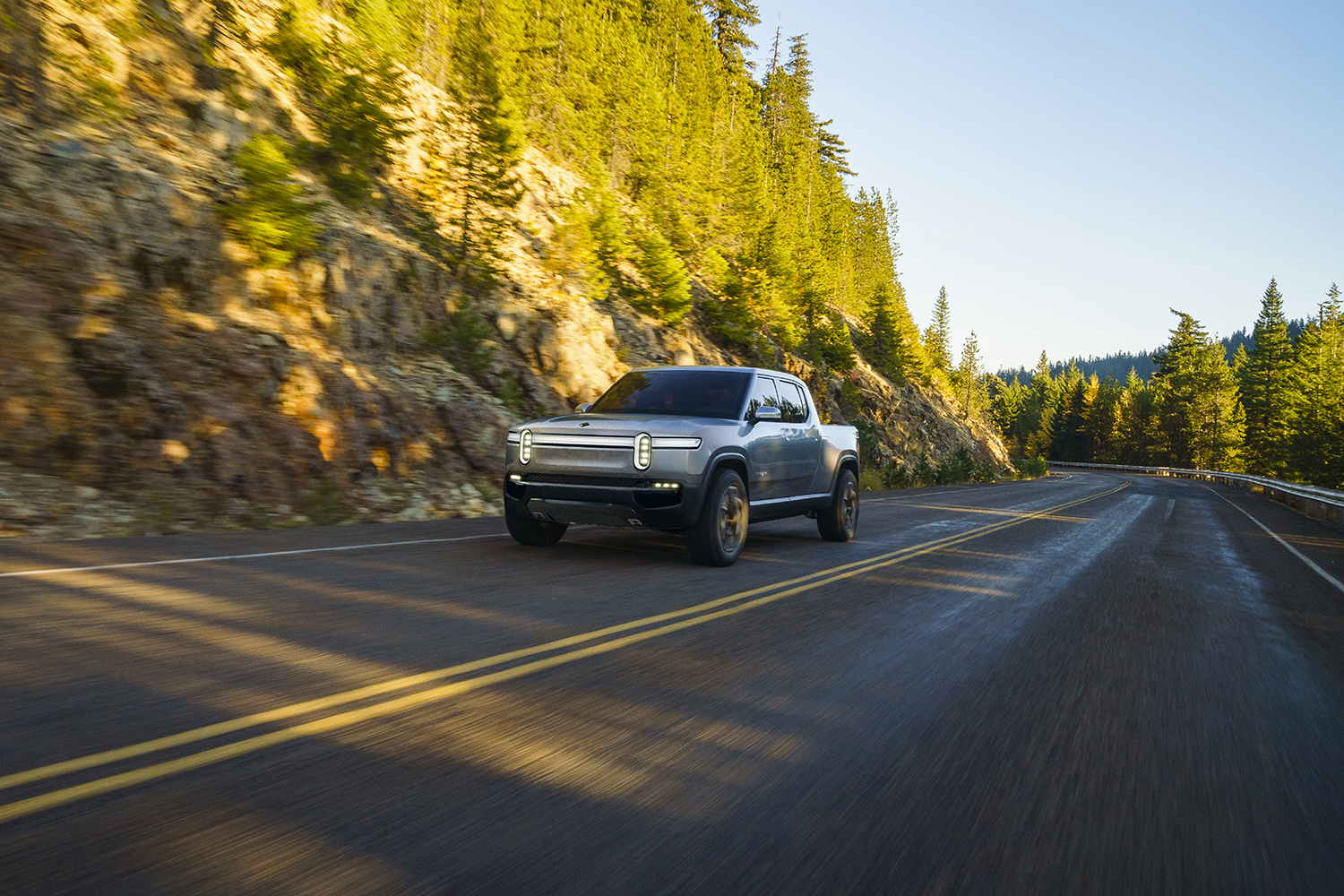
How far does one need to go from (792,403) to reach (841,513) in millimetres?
1772

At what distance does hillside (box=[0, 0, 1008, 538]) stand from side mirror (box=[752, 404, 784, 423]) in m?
5.78

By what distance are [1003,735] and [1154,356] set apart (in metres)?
118

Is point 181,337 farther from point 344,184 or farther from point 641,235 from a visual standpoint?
point 641,235

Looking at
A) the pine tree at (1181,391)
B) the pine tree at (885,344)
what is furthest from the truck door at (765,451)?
the pine tree at (1181,391)

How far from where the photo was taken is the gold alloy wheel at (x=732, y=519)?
8336 mm

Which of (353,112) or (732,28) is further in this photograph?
(732,28)

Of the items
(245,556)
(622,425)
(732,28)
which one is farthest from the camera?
(732,28)

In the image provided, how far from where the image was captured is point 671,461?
25.6 feet

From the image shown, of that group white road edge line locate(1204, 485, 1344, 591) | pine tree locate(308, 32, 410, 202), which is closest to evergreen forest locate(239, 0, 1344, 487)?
pine tree locate(308, 32, 410, 202)

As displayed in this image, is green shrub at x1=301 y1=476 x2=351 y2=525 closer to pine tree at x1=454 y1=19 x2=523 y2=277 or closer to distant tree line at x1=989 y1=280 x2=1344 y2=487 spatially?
pine tree at x1=454 y1=19 x2=523 y2=277

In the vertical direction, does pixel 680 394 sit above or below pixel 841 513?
above

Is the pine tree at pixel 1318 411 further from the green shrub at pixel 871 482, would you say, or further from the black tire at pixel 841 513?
the black tire at pixel 841 513

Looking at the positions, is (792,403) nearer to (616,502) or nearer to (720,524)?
(720,524)

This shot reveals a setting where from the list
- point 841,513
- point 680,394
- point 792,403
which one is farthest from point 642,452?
point 841,513
